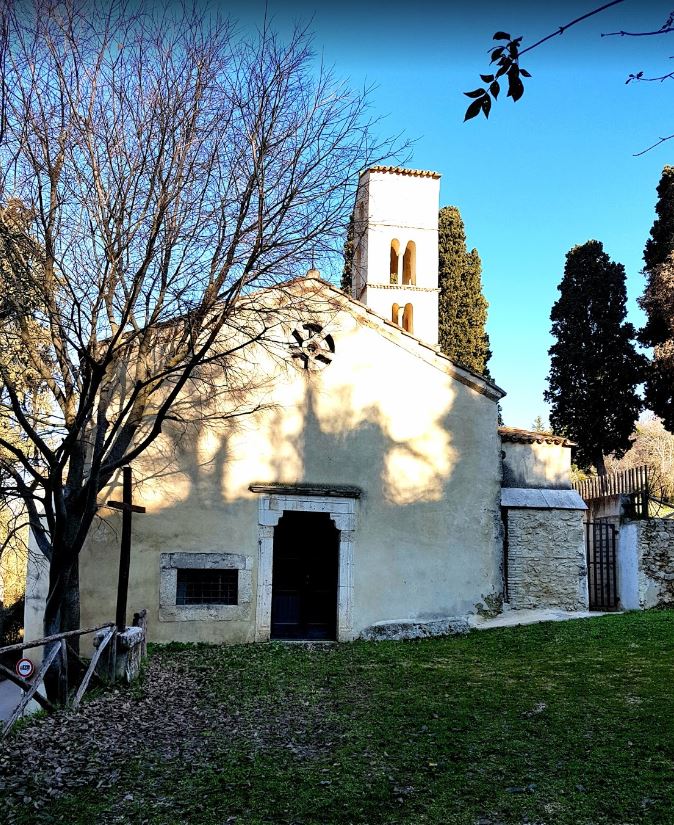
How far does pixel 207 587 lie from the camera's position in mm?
12039

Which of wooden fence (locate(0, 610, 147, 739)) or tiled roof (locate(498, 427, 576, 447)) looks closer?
wooden fence (locate(0, 610, 147, 739))

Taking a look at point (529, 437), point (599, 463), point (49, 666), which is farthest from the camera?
point (599, 463)

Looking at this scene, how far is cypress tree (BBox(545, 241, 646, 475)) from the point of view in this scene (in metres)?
23.0

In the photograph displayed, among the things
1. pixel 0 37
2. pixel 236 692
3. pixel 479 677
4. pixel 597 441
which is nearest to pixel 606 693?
pixel 479 677

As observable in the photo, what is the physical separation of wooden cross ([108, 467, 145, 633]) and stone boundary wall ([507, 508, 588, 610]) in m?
6.85

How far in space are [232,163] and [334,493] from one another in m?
6.21

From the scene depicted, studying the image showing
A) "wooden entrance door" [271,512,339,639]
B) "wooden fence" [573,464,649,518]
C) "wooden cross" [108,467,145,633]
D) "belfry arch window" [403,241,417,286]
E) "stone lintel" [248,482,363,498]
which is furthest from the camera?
"belfry arch window" [403,241,417,286]

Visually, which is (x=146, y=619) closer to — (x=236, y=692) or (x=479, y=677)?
(x=236, y=692)

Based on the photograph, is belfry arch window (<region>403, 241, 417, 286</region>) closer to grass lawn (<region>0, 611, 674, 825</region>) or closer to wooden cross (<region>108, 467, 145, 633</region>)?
wooden cross (<region>108, 467, 145, 633</region>)

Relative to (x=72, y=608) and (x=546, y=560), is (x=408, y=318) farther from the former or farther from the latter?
(x=72, y=608)

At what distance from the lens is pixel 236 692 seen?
8.48 metres

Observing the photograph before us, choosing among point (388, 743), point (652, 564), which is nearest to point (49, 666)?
point (388, 743)

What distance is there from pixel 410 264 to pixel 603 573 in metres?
10.6

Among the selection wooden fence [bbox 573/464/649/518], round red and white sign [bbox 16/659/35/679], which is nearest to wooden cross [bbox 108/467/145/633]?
round red and white sign [bbox 16/659/35/679]
